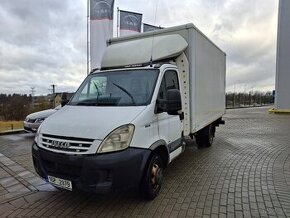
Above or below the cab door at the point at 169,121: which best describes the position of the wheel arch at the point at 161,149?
below

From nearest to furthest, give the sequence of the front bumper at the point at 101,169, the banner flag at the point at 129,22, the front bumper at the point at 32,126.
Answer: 1. the front bumper at the point at 101,169
2. the front bumper at the point at 32,126
3. the banner flag at the point at 129,22

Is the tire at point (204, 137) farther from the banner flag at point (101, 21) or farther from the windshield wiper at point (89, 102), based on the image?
the banner flag at point (101, 21)

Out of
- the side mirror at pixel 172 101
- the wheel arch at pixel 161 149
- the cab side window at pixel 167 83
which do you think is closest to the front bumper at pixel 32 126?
the cab side window at pixel 167 83

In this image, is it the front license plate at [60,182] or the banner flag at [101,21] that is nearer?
the front license plate at [60,182]

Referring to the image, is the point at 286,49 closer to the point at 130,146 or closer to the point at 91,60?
the point at 91,60

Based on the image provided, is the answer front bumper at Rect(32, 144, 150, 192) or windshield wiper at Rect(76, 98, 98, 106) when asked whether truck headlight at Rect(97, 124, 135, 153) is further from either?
windshield wiper at Rect(76, 98, 98, 106)

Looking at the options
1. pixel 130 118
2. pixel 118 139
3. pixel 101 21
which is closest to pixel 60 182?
pixel 118 139

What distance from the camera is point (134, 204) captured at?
4.16m

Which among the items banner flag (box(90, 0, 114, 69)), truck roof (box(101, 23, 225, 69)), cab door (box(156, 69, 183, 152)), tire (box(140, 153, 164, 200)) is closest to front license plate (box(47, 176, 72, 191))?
tire (box(140, 153, 164, 200))

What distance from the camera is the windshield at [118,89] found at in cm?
432

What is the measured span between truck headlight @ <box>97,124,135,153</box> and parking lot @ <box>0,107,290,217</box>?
3.33ft

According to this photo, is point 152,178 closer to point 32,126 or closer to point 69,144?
point 69,144

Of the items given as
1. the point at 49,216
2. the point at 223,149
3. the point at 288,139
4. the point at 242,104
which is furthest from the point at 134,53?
the point at 242,104

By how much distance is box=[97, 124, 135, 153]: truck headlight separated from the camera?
139 inches
